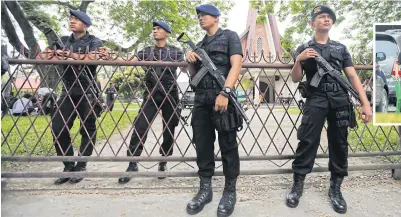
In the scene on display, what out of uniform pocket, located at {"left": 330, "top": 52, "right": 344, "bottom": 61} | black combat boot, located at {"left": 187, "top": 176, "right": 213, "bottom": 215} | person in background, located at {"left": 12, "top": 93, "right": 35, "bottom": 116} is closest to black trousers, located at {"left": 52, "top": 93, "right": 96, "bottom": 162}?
person in background, located at {"left": 12, "top": 93, "right": 35, "bottom": 116}

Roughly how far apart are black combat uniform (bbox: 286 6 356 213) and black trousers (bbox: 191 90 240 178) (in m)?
0.67

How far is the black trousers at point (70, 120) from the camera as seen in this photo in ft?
10.00

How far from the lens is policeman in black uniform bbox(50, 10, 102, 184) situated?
3.04 m

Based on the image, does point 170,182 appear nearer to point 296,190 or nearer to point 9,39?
point 296,190

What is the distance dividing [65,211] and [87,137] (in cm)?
92

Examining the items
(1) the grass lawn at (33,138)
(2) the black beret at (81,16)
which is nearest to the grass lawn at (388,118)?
(1) the grass lawn at (33,138)

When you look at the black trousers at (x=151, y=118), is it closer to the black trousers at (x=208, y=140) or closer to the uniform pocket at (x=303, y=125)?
the black trousers at (x=208, y=140)

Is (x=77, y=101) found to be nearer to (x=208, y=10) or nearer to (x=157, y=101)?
(x=157, y=101)

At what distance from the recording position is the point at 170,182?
3219 mm

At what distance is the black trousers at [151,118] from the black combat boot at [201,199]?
0.79 metres

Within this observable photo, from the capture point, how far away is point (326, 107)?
2.50m

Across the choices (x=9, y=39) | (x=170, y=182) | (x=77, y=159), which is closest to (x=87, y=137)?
(x=77, y=159)

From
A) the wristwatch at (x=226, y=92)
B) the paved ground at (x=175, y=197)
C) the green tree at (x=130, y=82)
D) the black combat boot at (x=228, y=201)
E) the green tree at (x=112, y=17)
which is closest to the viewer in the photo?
the wristwatch at (x=226, y=92)

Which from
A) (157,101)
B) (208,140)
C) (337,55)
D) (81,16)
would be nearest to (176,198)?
(208,140)
